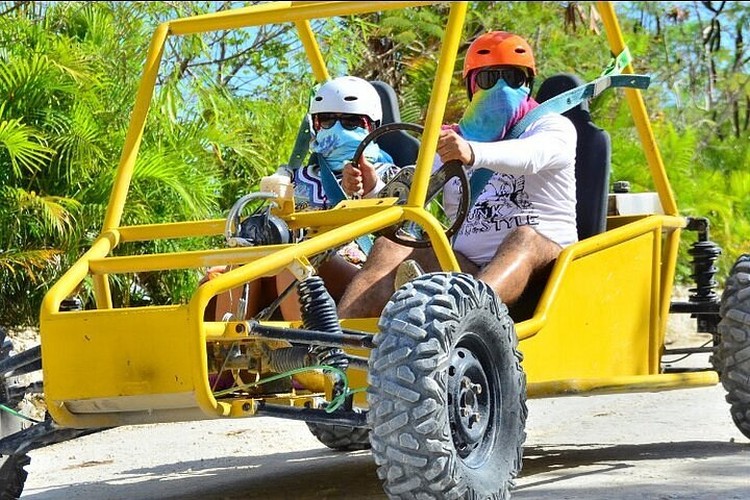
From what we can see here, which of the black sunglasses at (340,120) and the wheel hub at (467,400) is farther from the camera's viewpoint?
the black sunglasses at (340,120)

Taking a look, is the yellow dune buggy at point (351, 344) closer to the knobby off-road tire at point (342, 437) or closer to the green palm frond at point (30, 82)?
the knobby off-road tire at point (342, 437)

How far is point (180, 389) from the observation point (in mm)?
4262

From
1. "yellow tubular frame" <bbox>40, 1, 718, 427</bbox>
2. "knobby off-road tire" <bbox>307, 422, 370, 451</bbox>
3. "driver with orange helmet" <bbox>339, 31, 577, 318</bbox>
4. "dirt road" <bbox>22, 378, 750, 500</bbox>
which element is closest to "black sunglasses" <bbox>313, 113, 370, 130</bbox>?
"driver with orange helmet" <bbox>339, 31, 577, 318</bbox>

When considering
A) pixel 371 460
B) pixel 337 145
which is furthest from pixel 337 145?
pixel 371 460

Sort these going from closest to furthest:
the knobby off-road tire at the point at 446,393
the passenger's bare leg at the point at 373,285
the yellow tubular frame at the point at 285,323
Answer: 1. the knobby off-road tire at the point at 446,393
2. the yellow tubular frame at the point at 285,323
3. the passenger's bare leg at the point at 373,285

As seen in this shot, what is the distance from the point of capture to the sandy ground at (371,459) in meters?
5.39

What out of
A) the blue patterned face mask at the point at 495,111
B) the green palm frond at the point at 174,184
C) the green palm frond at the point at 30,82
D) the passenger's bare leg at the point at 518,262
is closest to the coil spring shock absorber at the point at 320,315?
the passenger's bare leg at the point at 518,262

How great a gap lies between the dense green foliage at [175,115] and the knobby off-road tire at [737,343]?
13.5 feet

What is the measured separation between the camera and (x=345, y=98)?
620cm

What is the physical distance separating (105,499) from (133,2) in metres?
6.46

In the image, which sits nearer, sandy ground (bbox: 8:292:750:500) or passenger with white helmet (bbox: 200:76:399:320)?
sandy ground (bbox: 8:292:750:500)

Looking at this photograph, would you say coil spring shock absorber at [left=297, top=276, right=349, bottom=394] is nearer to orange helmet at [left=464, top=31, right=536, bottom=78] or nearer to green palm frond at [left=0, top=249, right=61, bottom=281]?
orange helmet at [left=464, top=31, right=536, bottom=78]

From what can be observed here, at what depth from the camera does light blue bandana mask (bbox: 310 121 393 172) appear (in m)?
6.23

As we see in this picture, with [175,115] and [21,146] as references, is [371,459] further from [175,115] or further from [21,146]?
[175,115]
